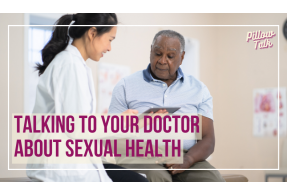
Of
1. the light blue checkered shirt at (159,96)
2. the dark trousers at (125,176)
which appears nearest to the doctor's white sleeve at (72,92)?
the dark trousers at (125,176)

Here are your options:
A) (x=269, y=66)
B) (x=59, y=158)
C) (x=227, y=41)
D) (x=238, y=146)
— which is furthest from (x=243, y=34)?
(x=59, y=158)

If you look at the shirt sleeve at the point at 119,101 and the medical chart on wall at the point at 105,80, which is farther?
the medical chart on wall at the point at 105,80

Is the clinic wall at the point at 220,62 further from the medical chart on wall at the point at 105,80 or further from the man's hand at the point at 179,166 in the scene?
the man's hand at the point at 179,166

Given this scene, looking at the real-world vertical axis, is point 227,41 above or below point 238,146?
above

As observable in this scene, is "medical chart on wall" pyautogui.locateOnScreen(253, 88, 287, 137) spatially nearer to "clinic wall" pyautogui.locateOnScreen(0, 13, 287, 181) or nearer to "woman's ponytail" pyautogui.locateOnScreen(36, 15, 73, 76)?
"clinic wall" pyautogui.locateOnScreen(0, 13, 287, 181)

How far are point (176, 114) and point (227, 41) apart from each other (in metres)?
3.04

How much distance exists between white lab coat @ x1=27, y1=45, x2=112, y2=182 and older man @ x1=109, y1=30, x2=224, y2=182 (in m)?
0.55

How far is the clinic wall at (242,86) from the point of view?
12.8 feet

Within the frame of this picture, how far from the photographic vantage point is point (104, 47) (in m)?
1.27

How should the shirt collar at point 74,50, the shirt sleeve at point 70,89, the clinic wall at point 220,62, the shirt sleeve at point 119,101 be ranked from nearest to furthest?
1. the shirt sleeve at point 70,89
2. the shirt collar at point 74,50
3. the shirt sleeve at point 119,101
4. the clinic wall at point 220,62

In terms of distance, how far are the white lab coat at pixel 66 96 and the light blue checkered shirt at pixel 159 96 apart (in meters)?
0.61

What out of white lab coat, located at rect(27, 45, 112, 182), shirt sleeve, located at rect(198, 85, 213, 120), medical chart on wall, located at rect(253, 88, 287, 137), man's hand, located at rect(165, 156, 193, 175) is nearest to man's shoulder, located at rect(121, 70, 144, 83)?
shirt sleeve, located at rect(198, 85, 213, 120)

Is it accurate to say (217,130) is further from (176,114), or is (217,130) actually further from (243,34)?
(176,114)

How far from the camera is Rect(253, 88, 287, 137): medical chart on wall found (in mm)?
3877
